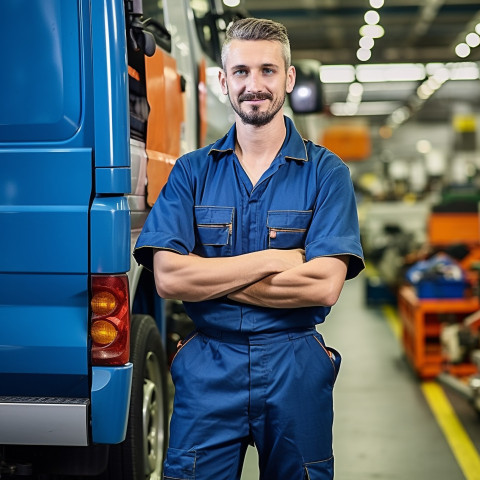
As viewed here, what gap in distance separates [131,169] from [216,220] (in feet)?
2.10

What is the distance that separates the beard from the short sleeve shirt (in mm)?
144

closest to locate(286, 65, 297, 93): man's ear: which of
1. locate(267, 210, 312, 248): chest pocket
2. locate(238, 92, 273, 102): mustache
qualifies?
locate(238, 92, 273, 102): mustache

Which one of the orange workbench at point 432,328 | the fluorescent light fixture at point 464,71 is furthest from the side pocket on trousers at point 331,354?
the fluorescent light fixture at point 464,71

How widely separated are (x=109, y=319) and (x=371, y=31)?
15766 millimetres

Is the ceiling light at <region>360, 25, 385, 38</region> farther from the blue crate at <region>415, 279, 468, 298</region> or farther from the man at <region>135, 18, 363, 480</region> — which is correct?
the man at <region>135, 18, 363, 480</region>

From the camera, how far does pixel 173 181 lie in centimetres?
262

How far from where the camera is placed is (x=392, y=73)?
806 inches

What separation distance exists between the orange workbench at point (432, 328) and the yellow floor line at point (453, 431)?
0.56 ft

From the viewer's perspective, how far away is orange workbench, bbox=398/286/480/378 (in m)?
6.75

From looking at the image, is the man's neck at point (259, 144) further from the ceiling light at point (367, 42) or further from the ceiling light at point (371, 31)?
the ceiling light at point (367, 42)

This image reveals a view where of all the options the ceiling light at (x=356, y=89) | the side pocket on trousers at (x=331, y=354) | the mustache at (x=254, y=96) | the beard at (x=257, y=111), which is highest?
the ceiling light at (x=356, y=89)

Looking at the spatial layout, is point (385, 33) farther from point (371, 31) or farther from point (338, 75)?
point (371, 31)

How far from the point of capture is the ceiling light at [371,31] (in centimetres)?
1723

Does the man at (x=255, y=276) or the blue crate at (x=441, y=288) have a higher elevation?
the man at (x=255, y=276)
